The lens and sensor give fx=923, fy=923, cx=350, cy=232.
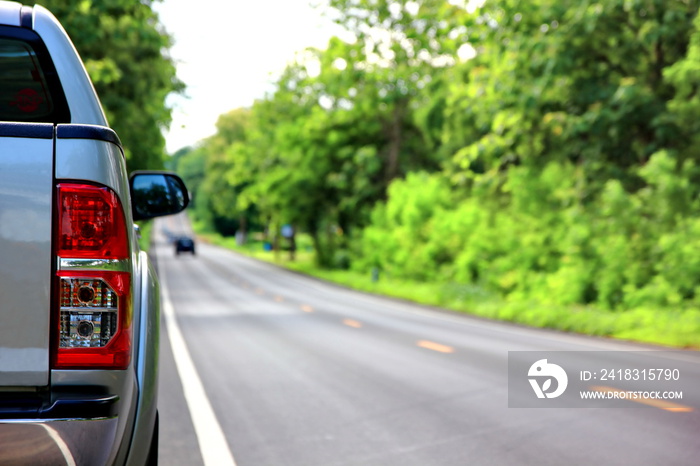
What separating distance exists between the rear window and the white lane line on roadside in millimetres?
2942

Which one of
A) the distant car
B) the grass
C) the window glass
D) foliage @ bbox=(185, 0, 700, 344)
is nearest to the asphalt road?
the grass

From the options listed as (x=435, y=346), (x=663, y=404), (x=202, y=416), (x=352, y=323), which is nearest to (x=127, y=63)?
(x=352, y=323)

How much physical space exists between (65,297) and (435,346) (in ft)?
36.1

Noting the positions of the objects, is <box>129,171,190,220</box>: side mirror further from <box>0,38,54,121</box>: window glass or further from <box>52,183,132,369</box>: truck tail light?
<box>52,183,132,369</box>: truck tail light

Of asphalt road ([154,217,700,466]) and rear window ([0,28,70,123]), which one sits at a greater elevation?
rear window ([0,28,70,123])

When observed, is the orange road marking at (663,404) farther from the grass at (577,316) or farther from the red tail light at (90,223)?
the grass at (577,316)

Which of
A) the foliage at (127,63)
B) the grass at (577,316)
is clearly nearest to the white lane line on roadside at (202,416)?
the foliage at (127,63)

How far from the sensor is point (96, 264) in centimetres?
289

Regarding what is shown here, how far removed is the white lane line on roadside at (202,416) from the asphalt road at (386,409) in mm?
17

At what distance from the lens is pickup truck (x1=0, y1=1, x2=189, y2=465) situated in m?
2.78

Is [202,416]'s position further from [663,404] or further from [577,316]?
[577,316]

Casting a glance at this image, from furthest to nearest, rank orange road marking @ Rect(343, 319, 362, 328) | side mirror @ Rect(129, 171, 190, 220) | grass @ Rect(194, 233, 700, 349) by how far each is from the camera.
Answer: orange road marking @ Rect(343, 319, 362, 328) < grass @ Rect(194, 233, 700, 349) < side mirror @ Rect(129, 171, 190, 220)

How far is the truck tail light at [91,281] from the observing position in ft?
9.32

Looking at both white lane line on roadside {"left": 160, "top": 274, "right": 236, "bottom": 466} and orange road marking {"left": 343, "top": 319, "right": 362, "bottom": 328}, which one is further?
orange road marking {"left": 343, "top": 319, "right": 362, "bottom": 328}
